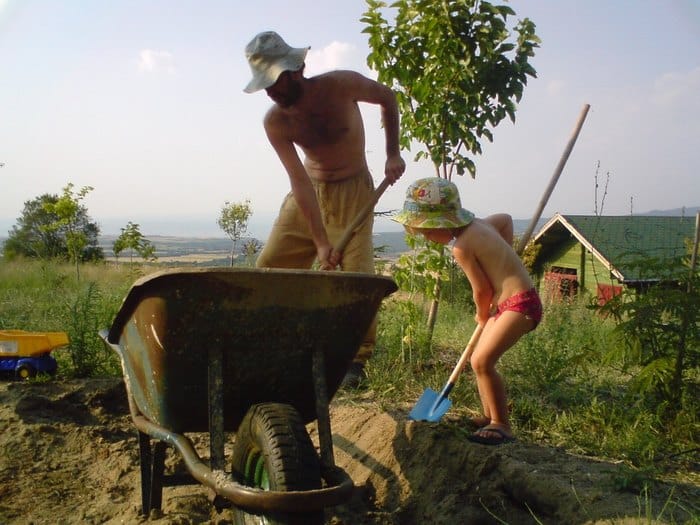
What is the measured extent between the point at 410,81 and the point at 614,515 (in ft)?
12.5

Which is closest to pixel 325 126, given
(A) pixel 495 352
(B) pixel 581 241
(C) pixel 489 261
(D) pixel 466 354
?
(C) pixel 489 261

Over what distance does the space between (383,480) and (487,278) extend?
1138 mm

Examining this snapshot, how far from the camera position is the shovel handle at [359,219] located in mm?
3615

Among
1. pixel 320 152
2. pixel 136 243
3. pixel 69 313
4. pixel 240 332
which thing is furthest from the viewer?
pixel 136 243

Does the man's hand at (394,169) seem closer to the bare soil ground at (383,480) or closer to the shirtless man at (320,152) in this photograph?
the shirtless man at (320,152)

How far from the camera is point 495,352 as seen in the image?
3139 millimetres

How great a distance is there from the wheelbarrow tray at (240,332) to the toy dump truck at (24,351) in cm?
267

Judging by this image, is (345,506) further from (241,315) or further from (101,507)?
(241,315)

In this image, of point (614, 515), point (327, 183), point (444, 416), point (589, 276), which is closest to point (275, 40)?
point (327, 183)

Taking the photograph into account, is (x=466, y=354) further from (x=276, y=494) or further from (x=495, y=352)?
(x=276, y=494)

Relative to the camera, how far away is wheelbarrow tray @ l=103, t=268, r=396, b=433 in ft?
7.09

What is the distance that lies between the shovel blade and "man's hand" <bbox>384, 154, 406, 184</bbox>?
132cm

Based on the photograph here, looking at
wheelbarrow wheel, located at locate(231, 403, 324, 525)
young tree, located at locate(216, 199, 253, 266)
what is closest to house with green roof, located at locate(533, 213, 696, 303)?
young tree, located at locate(216, 199, 253, 266)

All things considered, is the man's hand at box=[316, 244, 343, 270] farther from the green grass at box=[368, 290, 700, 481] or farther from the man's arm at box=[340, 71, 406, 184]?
the green grass at box=[368, 290, 700, 481]
